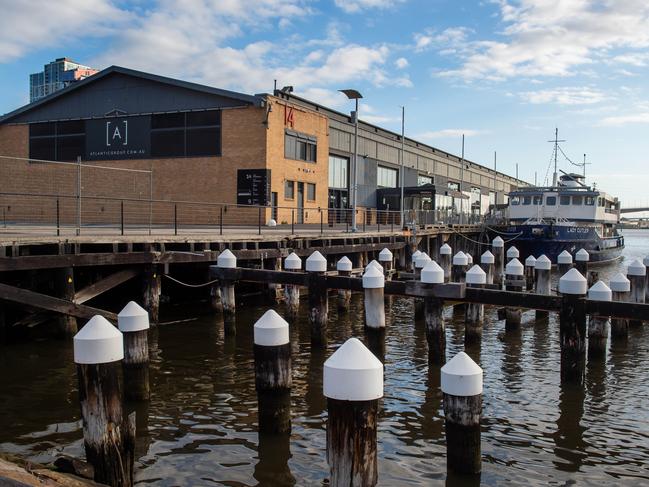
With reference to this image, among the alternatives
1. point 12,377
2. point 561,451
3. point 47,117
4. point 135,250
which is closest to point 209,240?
point 135,250

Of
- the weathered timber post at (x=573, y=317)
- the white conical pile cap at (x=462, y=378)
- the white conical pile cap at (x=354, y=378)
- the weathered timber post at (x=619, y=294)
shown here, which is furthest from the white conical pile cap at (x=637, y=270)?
the white conical pile cap at (x=354, y=378)

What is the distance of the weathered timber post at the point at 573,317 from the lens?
9.04 meters

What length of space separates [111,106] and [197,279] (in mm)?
21161

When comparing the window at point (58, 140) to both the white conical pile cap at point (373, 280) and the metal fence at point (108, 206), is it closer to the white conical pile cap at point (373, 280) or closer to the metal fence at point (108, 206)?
the metal fence at point (108, 206)

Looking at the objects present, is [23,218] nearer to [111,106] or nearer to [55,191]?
[55,191]

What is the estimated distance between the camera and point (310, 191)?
3700 cm

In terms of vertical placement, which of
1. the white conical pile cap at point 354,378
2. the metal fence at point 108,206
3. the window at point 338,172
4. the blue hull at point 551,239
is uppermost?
the window at point 338,172

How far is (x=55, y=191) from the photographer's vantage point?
115 ft

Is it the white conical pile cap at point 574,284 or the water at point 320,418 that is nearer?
the water at point 320,418

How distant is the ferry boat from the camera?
120ft

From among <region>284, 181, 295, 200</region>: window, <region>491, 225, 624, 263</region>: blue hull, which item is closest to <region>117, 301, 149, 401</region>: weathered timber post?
<region>284, 181, 295, 200</region>: window

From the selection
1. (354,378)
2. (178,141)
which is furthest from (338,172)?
(354,378)

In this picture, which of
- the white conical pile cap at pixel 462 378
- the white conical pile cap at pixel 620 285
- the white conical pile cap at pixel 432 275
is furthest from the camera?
the white conical pile cap at pixel 620 285

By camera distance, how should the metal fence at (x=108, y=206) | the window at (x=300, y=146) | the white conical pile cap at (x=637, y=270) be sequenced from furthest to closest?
1. the window at (x=300, y=146)
2. the metal fence at (x=108, y=206)
3. the white conical pile cap at (x=637, y=270)
